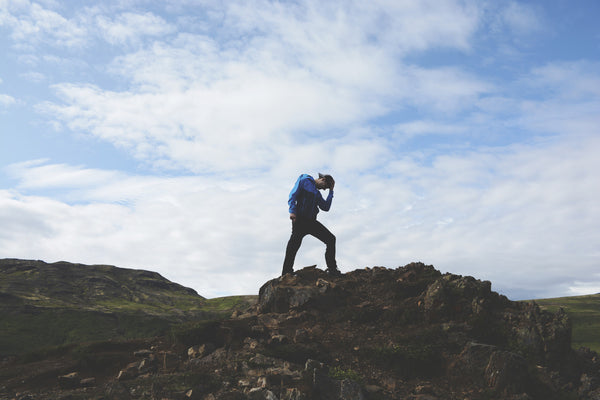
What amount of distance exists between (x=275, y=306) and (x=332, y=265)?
356 centimetres

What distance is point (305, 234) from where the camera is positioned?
19.1 meters

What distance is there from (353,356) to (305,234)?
253 inches

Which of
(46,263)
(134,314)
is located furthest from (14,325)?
(46,263)

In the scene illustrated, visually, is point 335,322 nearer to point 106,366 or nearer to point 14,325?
point 106,366

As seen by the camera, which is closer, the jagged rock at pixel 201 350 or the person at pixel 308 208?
the jagged rock at pixel 201 350

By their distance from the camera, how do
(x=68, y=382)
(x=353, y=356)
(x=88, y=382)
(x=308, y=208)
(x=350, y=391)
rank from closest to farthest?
1. (x=350, y=391)
2. (x=68, y=382)
3. (x=88, y=382)
4. (x=353, y=356)
5. (x=308, y=208)

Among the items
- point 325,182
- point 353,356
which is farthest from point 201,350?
point 325,182

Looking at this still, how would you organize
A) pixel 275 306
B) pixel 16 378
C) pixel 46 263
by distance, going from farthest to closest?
pixel 46 263, pixel 275 306, pixel 16 378

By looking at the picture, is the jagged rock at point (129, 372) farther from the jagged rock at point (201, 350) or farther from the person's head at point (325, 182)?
the person's head at point (325, 182)

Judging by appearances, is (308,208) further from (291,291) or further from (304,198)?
(291,291)

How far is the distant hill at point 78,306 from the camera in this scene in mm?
107750

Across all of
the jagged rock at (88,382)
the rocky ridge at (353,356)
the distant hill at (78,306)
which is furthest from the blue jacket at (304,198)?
the distant hill at (78,306)

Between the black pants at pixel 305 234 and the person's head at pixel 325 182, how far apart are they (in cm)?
164

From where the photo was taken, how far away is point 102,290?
564 feet
